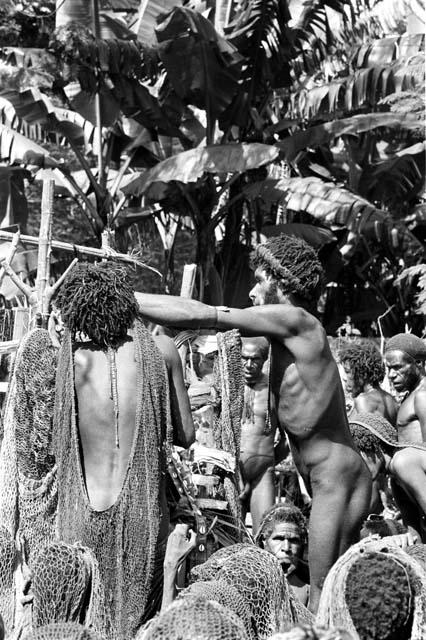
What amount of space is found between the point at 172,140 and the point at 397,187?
3540mm

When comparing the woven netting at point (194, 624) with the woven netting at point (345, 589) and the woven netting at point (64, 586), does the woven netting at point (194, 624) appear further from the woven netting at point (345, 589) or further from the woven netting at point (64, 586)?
the woven netting at point (64, 586)

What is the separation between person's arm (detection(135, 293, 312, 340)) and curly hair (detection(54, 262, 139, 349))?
0.09 metres

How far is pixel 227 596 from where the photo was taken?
146 inches

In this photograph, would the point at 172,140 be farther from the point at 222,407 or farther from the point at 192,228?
the point at 222,407

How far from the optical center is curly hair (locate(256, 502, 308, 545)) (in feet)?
19.8

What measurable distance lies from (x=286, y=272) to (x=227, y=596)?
1.81 meters

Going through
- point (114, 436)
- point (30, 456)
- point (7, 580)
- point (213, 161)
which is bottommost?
point (7, 580)

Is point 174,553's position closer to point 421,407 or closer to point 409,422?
point 421,407

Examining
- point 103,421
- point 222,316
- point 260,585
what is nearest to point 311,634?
point 260,585

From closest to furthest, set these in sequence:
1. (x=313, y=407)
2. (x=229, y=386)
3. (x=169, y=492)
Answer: (x=169, y=492), (x=313, y=407), (x=229, y=386)

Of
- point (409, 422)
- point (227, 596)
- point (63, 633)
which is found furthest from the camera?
point (409, 422)

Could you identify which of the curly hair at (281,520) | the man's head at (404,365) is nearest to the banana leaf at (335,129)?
the man's head at (404,365)

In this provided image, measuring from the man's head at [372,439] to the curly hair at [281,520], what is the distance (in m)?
0.55

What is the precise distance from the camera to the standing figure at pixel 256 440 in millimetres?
8164
